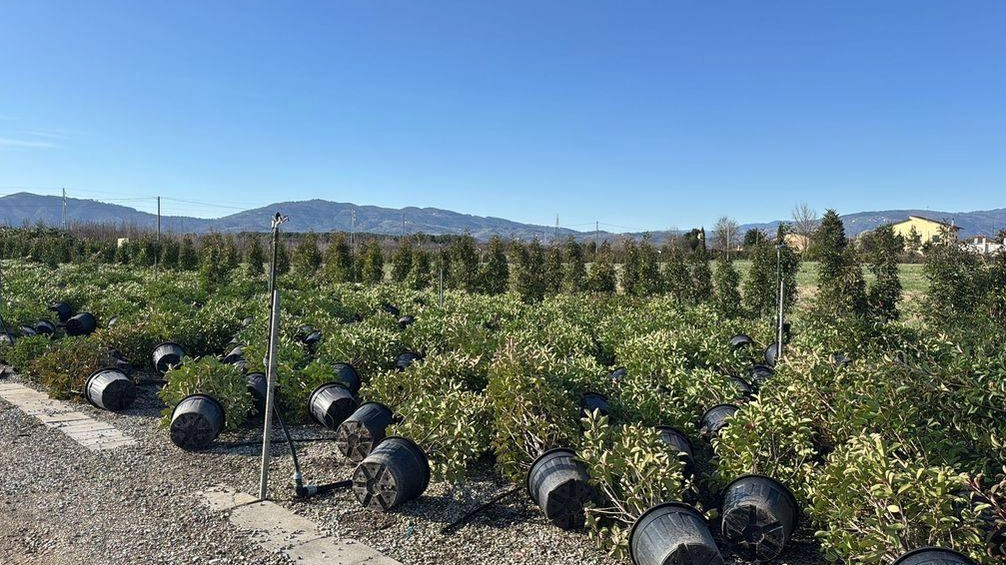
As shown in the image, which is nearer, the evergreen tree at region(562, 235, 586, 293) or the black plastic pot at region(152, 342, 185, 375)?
the black plastic pot at region(152, 342, 185, 375)

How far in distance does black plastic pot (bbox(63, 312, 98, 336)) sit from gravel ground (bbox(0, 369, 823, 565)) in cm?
913

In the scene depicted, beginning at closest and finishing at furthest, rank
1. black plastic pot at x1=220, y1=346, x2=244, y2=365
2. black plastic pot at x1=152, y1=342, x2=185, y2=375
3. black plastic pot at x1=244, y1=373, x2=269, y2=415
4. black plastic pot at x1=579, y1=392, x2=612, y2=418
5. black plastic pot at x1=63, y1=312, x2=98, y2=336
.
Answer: black plastic pot at x1=579, y1=392, x2=612, y2=418 < black plastic pot at x1=244, y1=373, x2=269, y2=415 < black plastic pot at x1=220, y1=346, x2=244, y2=365 < black plastic pot at x1=152, y1=342, x2=185, y2=375 < black plastic pot at x1=63, y1=312, x2=98, y2=336

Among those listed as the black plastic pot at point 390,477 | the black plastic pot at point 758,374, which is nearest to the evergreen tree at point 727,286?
the black plastic pot at point 758,374

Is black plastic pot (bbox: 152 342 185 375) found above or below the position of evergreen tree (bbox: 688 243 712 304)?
below

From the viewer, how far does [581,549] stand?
17.0ft

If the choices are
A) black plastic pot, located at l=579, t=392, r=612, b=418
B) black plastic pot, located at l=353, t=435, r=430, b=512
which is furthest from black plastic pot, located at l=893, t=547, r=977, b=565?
black plastic pot, located at l=353, t=435, r=430, b=512

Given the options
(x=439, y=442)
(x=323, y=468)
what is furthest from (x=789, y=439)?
(x=323, y=468)

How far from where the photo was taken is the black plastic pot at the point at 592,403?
301 inches

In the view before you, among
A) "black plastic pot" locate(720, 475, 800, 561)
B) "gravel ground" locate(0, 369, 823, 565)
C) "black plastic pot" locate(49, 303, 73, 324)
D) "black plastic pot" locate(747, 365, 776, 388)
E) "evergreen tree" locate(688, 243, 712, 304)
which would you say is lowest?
"gravel ground" locate(0, 369, 823, 565)

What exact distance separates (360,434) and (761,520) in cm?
426

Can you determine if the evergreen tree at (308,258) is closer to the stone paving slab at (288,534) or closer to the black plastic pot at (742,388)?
the black plastic pot at (742,388)

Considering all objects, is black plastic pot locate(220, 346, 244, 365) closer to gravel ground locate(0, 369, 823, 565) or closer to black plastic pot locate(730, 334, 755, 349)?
gravel ground locate(0, 369, 823, 565)

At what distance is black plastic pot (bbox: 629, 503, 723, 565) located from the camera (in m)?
4.39

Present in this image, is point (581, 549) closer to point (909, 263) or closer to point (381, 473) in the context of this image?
point (381, 473)
